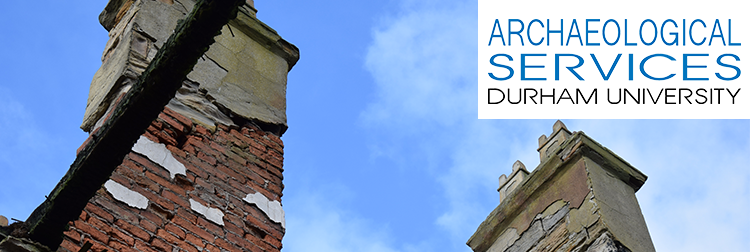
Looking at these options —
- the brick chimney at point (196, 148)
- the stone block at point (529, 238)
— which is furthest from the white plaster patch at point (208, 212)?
the stone block at point (529, 238)

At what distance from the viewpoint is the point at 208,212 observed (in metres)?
3.67

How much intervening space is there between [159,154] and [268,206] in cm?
61

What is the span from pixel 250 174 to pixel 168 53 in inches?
63.7

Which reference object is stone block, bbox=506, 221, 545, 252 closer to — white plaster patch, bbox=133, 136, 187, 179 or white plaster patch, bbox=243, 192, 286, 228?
white plaster patch, bbox=243, 192, 286, 228

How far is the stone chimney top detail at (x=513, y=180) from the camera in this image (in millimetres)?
6191

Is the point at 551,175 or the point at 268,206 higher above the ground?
the point at 551,175

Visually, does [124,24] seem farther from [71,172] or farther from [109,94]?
[71,172]

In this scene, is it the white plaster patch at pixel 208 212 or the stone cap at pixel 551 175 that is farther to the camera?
the stone cap at pixel 551 175

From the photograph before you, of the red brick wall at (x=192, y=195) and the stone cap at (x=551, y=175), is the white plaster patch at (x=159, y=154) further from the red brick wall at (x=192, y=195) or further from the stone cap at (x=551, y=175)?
the stone cap at (x=551, y=175)

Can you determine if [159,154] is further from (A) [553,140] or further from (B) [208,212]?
(A) [553,140]

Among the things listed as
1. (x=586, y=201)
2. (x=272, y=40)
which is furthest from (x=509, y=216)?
(x=272, y=40)

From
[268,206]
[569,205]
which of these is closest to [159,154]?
[268,206]

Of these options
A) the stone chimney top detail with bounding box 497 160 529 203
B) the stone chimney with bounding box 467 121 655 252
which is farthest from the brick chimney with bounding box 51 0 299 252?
the stone chimney top detail with bounding box 497 160 529 203

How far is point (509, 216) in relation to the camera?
233 inches
